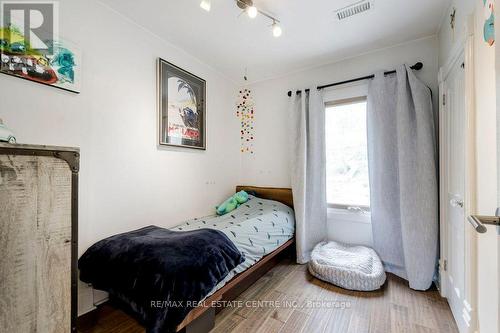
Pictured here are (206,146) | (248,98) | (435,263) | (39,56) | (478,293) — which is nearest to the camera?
(478,293)

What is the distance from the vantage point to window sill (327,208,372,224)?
2498 mm

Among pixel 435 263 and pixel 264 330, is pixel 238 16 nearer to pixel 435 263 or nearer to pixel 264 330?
pixel 264 330

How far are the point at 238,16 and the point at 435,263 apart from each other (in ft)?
9.54

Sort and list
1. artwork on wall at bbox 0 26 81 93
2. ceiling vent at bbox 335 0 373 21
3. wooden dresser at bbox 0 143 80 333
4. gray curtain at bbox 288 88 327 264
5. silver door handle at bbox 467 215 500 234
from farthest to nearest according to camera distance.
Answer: gray curtain at bbox 288 88 327 264, ceiling vent at bbox 335 0 373 21, artwork on wall at bbox 0 26 81 93, wooden dresser at bbox 0 143 80 333, silver door handle at bbox 467 215 500 234

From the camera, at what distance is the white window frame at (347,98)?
8.26 feet

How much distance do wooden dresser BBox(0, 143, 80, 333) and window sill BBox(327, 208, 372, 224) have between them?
253cm

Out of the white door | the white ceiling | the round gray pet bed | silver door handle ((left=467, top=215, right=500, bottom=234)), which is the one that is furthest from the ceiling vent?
the round gray pet bed

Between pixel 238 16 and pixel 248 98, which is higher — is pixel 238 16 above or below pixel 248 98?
above

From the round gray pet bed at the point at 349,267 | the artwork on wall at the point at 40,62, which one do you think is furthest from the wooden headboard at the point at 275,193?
the artwork on wall at the point at 40,62

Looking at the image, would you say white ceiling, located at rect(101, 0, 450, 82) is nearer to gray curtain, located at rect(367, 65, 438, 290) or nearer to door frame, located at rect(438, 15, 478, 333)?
gray curtain, located at rect(367, 65, 438, 290)

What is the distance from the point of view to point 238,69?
2.94 metres

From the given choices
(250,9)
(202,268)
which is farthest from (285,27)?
(202,268)

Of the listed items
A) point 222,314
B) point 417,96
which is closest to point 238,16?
point 417,96

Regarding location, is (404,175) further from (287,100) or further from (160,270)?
(160,270)
